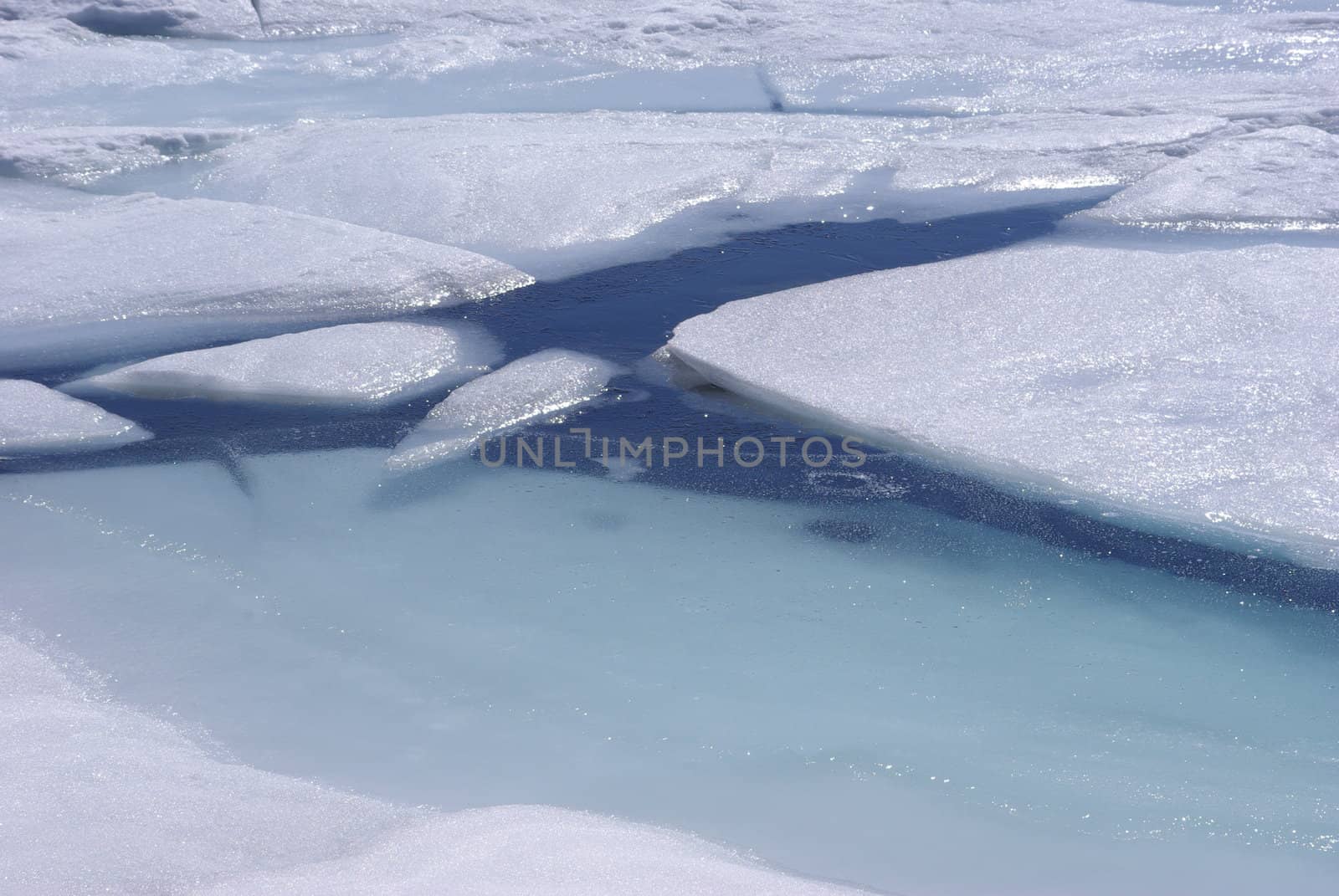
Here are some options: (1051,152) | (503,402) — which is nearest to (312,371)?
(503,402)

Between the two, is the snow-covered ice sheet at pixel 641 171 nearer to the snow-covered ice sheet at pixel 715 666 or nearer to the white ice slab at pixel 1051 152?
the white ice slab at pixel 1051 152

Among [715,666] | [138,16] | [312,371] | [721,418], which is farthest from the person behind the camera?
[138,16]

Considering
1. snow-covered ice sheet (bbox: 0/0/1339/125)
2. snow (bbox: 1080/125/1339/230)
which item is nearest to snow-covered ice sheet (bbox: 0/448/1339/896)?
snow (bbox: 1080/125/1339/230)

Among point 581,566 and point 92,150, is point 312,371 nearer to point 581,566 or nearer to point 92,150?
point 581,566

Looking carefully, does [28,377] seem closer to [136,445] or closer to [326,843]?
[136,445]

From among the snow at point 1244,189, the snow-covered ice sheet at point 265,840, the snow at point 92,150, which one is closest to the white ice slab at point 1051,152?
the snow at point 1244,189

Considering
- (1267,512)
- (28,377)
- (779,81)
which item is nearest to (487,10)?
(779,81)
